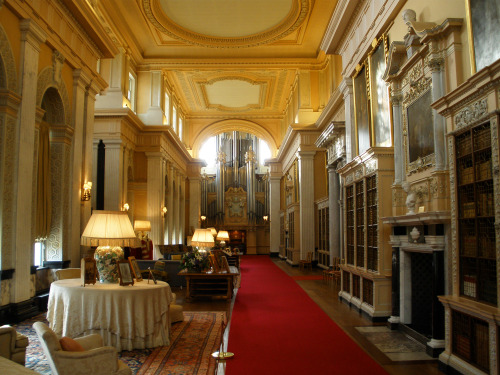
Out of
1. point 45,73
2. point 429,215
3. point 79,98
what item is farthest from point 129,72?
point 429,215

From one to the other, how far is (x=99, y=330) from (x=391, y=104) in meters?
5.37

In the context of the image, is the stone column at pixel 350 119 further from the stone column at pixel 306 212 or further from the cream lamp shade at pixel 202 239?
the stone column at pixel 306 212

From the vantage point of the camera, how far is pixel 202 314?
7.40 metres

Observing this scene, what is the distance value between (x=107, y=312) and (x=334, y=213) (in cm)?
988

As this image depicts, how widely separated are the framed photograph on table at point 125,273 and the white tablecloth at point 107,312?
0.09 m

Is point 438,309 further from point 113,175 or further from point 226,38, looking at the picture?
point 226,38

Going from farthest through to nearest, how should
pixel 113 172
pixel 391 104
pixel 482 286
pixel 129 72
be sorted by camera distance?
pixel 129 72 → pixel 113 172 → pixel 391 104 → pixel 482 286

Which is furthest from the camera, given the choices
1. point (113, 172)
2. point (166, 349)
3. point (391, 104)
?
point (113, 172)

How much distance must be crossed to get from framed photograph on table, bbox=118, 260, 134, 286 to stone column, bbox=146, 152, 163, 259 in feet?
37.3

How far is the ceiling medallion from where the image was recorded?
42.6 feet

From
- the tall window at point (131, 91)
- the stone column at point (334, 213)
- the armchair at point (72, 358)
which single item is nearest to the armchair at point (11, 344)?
the armchair at point (72, 358)

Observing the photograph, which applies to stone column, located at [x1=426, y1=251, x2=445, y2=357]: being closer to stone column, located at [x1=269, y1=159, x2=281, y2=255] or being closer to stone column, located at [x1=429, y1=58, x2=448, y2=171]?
stone column, located at [x1=429, y1=58, x2=448, y2=171]

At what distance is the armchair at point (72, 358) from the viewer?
3.06 m

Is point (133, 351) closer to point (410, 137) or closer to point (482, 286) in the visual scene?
point (482, 286)
